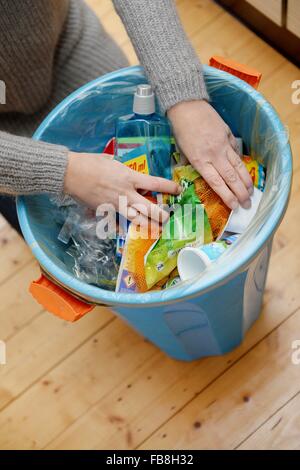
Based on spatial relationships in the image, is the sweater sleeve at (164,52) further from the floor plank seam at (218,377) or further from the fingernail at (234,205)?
the floor plank seam at (218,377)

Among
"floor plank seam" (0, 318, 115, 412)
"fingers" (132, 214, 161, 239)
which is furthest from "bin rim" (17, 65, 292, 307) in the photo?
"floor plank seam" (0, 318, 115, 412)

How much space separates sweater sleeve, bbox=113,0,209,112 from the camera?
71 centimetres

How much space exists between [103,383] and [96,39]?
57cm

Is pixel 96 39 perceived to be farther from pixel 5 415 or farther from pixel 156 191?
pixel 5 415

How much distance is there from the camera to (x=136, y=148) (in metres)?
0.77

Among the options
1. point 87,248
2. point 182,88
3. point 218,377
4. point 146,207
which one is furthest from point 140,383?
point 182,88

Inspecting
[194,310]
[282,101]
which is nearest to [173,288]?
[194,310]

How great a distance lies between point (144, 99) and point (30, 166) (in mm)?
176

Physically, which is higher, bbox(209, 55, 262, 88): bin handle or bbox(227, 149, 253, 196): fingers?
bbox(209, 55, 262, 88): bin handle

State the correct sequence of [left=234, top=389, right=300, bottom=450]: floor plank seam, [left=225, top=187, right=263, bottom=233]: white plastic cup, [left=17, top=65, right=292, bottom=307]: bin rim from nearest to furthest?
[left=17, top=65, right=292, bottom=307]: bin rim < [left=225, top=187, right=263, bottom=233]: white plastic cup < [left=234, top=389, right=300, bottom=450]: floor plank seam

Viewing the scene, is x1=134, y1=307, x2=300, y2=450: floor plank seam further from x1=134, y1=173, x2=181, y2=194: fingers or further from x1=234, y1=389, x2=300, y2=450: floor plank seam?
x1=134, y1=173, x2=181, y2=194: fingers

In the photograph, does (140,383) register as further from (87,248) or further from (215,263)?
(215,263)

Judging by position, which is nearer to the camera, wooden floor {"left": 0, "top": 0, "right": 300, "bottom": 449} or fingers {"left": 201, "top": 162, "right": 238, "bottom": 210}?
fingers {"left": 201, "top": 162, "right": 238, "bottom": 210}

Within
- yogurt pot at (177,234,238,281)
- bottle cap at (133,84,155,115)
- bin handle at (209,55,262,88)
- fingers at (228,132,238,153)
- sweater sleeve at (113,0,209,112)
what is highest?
sweater sleeve at (113,0,209,112)
